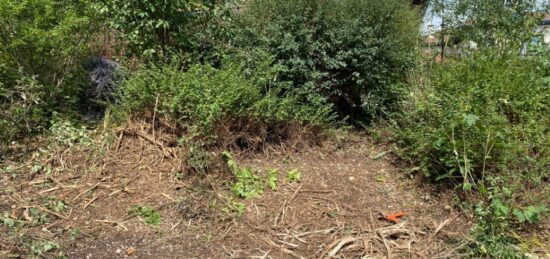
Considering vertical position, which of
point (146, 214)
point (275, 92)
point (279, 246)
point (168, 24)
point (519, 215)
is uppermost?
point (168, 24)

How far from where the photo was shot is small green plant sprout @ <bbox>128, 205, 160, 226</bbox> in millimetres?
3274

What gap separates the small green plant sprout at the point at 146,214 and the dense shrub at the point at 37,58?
5.18ft

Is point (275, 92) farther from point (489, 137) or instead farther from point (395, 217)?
point (489, 137)

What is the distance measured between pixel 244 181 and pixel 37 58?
98.7 inches

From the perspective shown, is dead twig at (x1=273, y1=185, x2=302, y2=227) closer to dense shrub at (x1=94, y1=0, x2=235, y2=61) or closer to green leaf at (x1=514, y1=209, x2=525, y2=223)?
green leaf at (x1=514, y1=209, x2=525, y2=223)

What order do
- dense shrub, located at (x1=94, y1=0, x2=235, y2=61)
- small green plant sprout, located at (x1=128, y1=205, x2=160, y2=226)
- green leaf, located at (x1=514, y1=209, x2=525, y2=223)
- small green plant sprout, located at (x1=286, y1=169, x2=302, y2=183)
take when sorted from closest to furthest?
green leaf, located at (x1=514, y1=209, x2=525, y2=223), small green plant sprout, located at (x1=128, y1=205, x2=160, y2=226), small green plant sprout, located at (x1=286, y1=169, x2=302, y2=183), dense shrub, located at (x1=94, y1=0, x2=235, y2=61)

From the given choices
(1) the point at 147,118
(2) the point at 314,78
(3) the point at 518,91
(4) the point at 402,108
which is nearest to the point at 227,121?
(1) the point at 147,118

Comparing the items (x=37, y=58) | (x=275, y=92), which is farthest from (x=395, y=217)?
(x=37, y=58)

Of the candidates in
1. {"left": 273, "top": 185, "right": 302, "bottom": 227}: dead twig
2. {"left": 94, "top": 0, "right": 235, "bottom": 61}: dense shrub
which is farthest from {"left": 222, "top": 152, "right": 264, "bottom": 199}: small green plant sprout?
{"left": 94, "top": 0, "right": 235, "bottom": 61}: dense shrub

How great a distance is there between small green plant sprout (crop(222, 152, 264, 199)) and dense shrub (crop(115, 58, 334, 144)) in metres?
0.31

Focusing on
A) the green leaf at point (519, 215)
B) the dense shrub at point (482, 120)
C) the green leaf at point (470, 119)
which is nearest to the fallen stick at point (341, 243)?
the dense shrub at point (482, 120)

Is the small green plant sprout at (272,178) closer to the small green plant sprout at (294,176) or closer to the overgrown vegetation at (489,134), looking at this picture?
the small green plant sprout at (294,176)

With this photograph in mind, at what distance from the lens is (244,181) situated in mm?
3678

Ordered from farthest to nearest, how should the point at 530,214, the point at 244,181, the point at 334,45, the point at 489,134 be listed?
the point at 334,45
the point at 244,181
the point at 489,134
the point at 530,214
